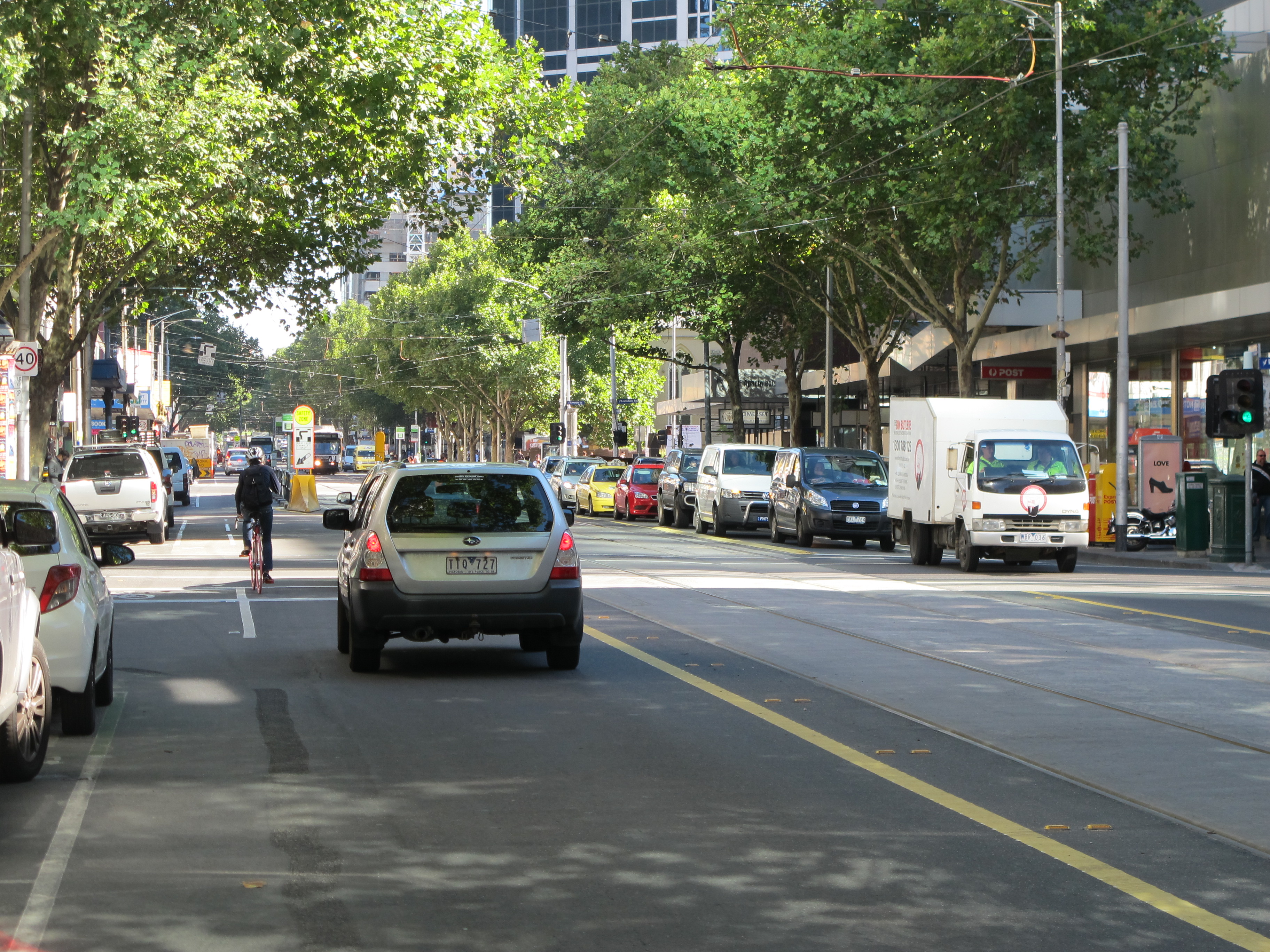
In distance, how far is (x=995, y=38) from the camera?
106ft

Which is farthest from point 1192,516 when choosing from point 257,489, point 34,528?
point 34,528

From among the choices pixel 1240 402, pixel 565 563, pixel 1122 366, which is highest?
pixel 1122 366

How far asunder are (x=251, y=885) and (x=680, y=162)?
3668 cm

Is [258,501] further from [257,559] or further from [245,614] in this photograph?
[245,614]

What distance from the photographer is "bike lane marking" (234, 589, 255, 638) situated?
15.1 m

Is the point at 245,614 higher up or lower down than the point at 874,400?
lower down

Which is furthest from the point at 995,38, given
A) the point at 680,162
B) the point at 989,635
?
the point at 989,635

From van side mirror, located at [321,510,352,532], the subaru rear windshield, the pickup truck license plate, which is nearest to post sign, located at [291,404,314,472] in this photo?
van side mirror, located at [321,510,352,532]

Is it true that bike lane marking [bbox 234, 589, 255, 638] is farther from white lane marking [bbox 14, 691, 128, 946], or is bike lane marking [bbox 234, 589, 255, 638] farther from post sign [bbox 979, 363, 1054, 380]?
post sign [bbox 979, 363, 1054, 380]

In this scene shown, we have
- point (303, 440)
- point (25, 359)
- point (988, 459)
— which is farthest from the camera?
point (303, 440)

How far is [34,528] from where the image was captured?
9352 millimetres

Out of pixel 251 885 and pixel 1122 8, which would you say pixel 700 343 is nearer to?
pixel 1122 8

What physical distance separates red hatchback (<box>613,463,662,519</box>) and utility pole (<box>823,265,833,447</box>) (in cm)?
512

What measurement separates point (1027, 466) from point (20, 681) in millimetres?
18728
